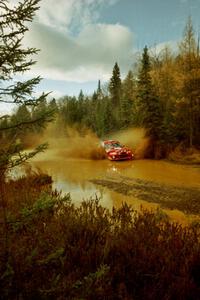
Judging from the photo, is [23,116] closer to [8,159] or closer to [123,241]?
[8,159]

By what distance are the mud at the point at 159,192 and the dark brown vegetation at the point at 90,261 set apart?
559cm

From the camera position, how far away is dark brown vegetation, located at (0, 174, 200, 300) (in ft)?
11.4

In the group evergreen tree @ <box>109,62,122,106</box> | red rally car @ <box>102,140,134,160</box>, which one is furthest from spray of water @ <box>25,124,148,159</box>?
evergreen tree @ <box>109,62,122,106</box>

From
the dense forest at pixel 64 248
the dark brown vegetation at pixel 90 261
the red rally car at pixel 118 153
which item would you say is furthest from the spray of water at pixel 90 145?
the dark brown vegetation at pixel 90 261

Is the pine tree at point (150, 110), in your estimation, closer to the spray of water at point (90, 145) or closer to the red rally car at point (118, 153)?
the spray of water at point (90, 145)

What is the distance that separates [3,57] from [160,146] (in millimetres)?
27921

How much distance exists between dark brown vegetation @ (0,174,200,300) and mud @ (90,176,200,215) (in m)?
5.59

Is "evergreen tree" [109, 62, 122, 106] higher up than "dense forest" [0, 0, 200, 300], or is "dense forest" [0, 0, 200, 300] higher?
"evergreen tree" [109, 62, 122, 106]

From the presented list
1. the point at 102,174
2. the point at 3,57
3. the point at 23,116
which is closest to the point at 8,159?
the point at 23,116

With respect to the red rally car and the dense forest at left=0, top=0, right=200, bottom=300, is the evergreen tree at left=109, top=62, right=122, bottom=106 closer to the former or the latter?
the red rally car

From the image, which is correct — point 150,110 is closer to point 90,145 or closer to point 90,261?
point 90,145

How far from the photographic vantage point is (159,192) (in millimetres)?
14641

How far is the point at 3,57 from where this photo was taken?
3.42 m

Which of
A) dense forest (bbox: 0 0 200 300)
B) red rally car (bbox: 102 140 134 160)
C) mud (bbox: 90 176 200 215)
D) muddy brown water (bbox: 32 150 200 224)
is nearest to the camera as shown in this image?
dense forest (bbox: 0 0 200 300)
